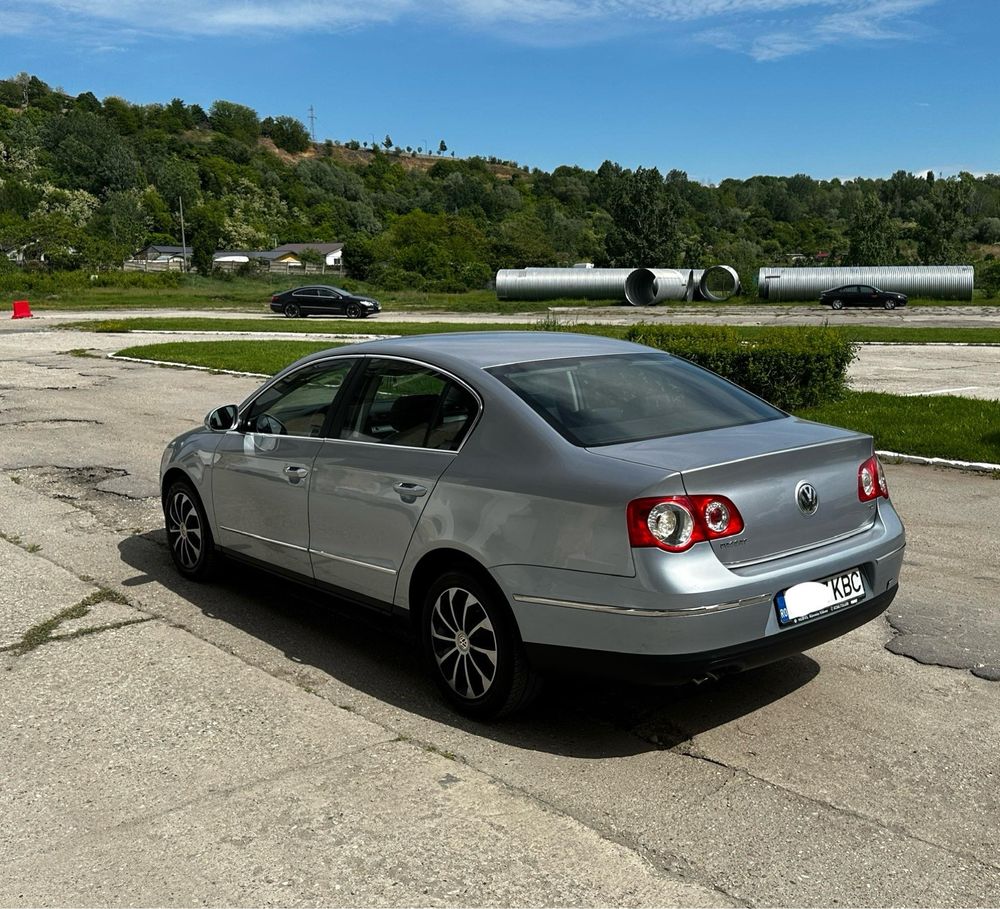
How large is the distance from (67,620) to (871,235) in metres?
72.7

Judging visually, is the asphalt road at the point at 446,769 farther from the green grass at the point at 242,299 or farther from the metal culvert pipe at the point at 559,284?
the metal culvert pipe at the point at 559,284

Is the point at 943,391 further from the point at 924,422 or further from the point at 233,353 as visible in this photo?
the point at 233,353

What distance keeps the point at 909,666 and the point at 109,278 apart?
238 ft

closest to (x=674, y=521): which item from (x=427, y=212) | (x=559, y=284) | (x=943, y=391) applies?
(x=943, y=391)

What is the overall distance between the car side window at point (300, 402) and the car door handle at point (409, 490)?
845 millimetres

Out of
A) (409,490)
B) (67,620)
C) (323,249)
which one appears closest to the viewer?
(409,490)

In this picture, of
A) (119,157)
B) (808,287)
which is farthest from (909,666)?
(119,157)

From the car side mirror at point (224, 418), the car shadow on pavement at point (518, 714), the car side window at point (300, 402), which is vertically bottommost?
the car shadow on pavement at point (518, 714)

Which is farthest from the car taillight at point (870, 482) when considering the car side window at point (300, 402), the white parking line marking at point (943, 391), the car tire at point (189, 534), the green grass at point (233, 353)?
the green grass at point (233, 353)

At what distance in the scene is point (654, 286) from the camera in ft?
181

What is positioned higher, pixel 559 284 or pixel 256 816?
pixel 559 284

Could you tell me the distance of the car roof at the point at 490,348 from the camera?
5.04 metres

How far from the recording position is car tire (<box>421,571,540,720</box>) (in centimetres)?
433

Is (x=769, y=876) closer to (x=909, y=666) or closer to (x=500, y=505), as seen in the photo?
(x=500, y=505)
